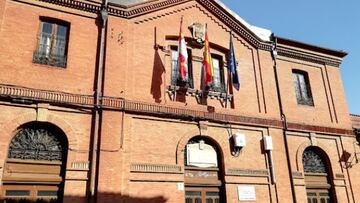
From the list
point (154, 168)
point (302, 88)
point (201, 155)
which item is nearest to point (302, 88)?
point (302, 88)

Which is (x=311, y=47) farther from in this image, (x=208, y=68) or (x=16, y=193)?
(x=16, y=193)

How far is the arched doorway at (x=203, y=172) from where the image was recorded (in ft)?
35.1

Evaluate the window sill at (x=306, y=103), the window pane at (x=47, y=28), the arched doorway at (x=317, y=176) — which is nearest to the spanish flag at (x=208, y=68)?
the window sill at (x=306, y=103)

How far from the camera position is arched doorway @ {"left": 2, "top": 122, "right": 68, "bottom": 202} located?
8.68 meters

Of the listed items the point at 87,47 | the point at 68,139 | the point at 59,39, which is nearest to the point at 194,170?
the point at 68,139

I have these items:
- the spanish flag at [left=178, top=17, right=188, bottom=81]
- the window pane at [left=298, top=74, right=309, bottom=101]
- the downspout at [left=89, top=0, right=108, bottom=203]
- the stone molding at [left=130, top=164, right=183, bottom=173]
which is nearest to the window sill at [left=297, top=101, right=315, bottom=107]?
the window pane at [left=298, top=74, right=309, bottom=101]

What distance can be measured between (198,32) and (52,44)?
5.19 meters

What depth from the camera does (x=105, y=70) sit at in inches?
412

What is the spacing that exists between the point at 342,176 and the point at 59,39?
1159cm

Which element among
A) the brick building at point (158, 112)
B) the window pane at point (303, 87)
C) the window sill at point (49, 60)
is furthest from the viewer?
the window pane at point (303, 87)

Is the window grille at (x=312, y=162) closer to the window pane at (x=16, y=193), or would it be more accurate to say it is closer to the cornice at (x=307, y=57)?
the cornice at (x=307, y=57)

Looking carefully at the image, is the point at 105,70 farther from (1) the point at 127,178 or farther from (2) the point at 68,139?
(1) the point at 127,178

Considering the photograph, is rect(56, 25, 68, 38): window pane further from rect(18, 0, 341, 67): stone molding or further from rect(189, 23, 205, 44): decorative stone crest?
rect(189, 23, 205, 44): decorative stone crest

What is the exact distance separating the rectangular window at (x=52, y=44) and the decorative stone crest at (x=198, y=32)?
4.45m
